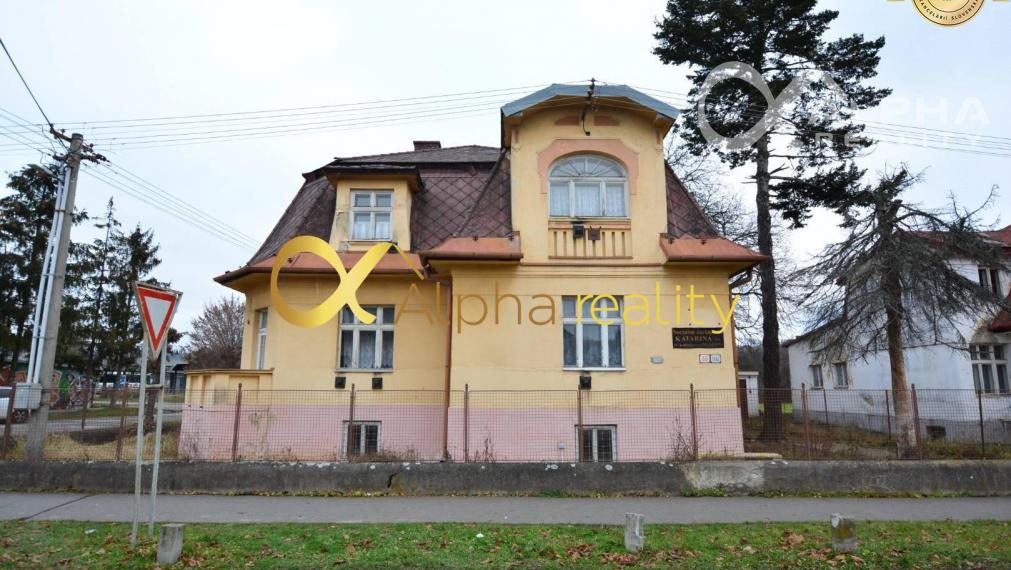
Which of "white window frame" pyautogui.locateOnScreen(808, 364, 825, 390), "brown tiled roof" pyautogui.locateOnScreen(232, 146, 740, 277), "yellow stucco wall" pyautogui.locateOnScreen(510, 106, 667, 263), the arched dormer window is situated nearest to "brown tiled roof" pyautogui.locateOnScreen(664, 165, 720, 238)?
"brown tiled roof" pyautogui.locateOnScreen(232, 146, 740, 277)

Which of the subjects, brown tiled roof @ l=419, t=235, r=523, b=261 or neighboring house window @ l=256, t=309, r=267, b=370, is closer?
brown tiled roof @ l=419, t=235, r=523, b=261

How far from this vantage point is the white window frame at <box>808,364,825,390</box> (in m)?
30.1

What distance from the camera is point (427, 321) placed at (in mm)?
14602

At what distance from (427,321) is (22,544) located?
872cm

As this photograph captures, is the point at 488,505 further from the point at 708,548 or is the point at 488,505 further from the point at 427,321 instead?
the point at 427,321

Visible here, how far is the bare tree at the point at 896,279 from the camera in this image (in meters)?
13.2

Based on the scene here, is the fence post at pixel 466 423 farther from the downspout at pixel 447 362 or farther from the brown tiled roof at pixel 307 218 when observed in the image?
the brown tiled roof at pixel 307 218

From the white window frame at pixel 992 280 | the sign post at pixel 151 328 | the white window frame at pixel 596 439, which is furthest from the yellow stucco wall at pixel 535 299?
the white window frame at pixel 992 280

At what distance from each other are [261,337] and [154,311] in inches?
324

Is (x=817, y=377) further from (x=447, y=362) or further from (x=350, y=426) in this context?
(x=350, y=426)

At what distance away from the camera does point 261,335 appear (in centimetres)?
1501

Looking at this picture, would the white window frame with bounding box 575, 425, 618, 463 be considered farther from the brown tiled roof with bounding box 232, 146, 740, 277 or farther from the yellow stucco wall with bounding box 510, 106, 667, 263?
the brown tiled roof with bounding box 232, 146, 740, 277

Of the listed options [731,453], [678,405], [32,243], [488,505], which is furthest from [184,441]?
[32,243]

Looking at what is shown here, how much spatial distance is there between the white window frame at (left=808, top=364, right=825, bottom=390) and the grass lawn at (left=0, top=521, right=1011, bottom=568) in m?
23.9
